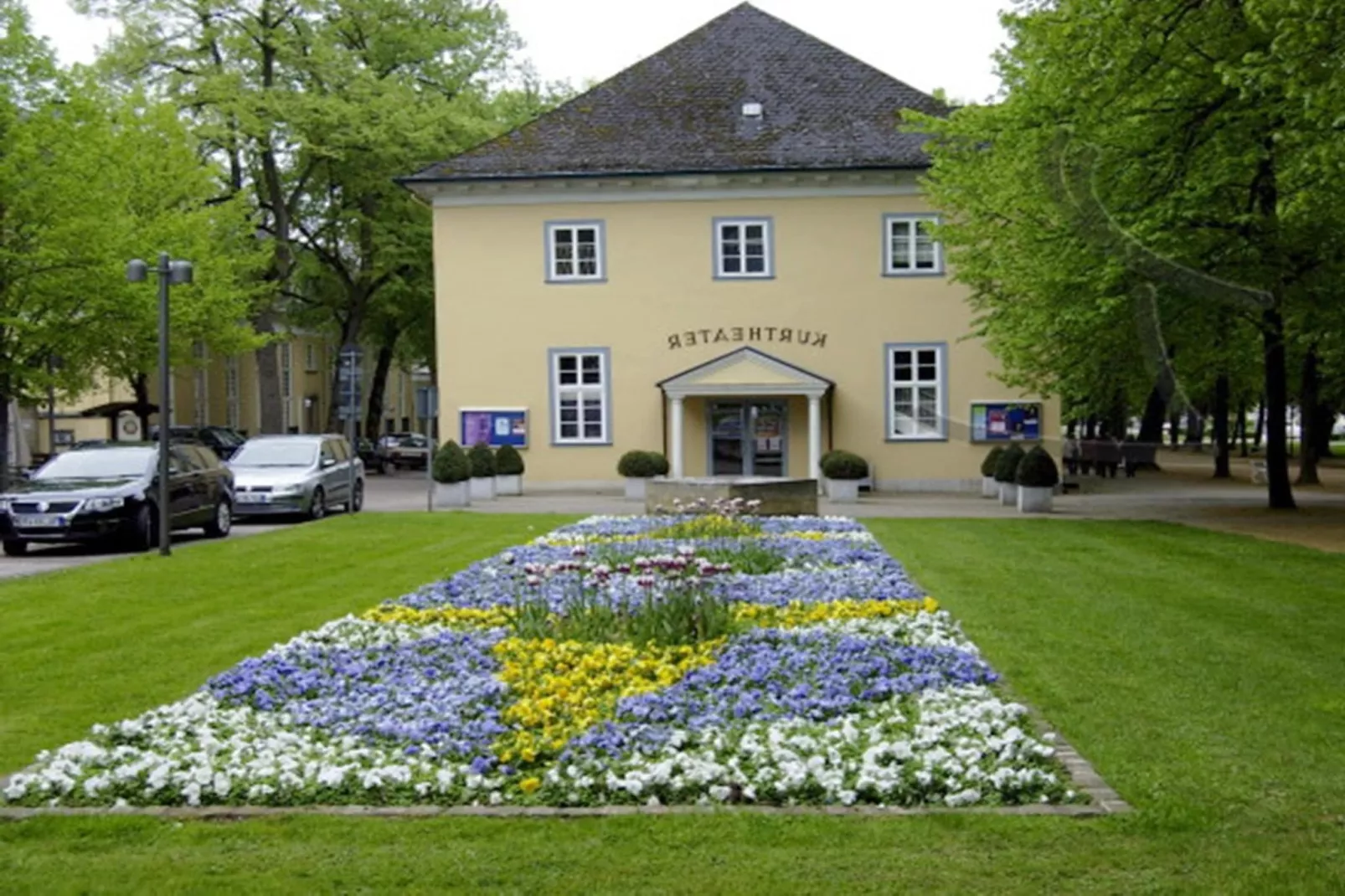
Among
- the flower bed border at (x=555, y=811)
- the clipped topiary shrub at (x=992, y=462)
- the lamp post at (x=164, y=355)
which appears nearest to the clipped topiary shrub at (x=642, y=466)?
the clipped topiary shrub at (x=992, y=462)

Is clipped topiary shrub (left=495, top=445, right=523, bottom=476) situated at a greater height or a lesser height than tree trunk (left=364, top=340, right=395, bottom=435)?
lesser

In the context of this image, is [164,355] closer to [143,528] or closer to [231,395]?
[143,528]

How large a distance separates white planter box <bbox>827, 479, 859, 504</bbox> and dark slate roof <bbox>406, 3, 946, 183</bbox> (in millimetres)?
8079

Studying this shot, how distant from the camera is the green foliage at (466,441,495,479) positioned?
115 feet

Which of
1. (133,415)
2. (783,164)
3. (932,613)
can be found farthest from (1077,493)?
(133,415)

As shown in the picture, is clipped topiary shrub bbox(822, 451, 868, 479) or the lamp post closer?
the lamp post

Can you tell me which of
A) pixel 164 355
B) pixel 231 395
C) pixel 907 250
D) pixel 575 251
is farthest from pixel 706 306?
pixel 231 395

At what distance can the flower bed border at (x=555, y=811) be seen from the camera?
657cm

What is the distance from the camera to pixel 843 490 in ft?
110

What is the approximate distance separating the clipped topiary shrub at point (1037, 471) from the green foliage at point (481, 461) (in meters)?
11.9

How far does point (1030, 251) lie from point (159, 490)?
13421 mm

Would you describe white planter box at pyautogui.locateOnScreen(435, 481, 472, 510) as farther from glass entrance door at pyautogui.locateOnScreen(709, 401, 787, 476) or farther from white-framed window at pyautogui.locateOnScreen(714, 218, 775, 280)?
white-framed window at pyautogui.locateOnScreen(714, 218, 775, 280)

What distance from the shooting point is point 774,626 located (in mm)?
11906

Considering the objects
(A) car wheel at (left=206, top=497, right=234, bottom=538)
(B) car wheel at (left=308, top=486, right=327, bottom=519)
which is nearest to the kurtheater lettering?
(B) car wheel at (left=308, top=486, right=327, bottom=519)
